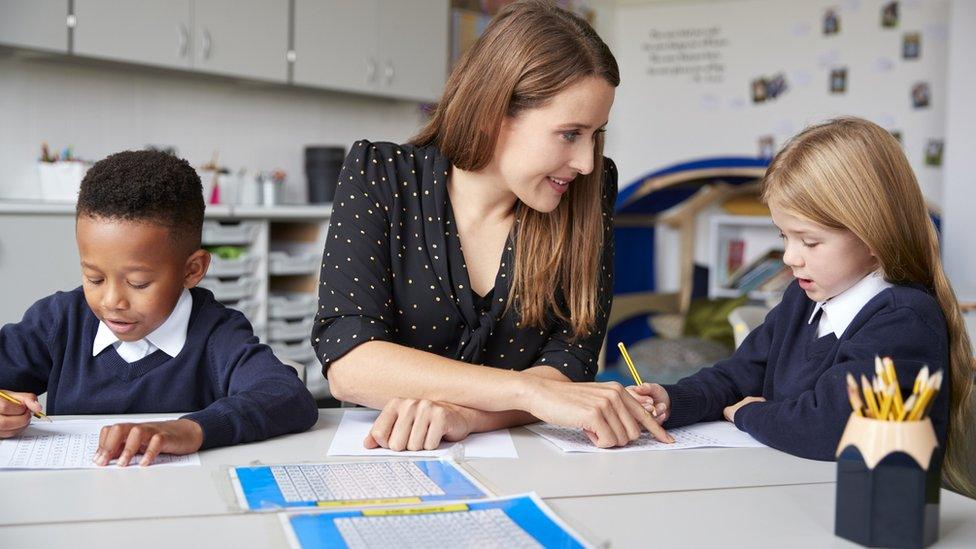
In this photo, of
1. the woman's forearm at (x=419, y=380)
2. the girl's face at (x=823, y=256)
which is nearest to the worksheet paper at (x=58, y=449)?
the woman's forearm at (x=419, y=380)

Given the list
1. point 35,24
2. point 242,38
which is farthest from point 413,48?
point 35,24

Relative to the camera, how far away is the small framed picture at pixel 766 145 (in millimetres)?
5016

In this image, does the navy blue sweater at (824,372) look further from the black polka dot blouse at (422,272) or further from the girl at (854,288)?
the black polka dot blouse at (422,272)

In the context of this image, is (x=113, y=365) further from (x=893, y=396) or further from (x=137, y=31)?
(x=137, y=31)

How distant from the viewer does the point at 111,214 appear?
137 centimetres

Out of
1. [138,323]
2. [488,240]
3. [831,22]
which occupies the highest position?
[831,22]

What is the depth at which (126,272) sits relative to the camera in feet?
4.50

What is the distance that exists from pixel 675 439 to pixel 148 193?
0.78 m

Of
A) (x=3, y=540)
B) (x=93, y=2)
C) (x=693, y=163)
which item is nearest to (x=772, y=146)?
(x=693, y=163)

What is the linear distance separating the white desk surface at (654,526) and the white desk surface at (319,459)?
0.08 ft

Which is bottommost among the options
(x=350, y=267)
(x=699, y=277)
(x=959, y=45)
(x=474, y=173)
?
(x=699, y=277)

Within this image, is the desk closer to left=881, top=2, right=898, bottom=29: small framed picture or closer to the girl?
the girl

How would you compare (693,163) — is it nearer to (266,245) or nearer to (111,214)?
(266,245)

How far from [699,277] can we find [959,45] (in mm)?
1965
